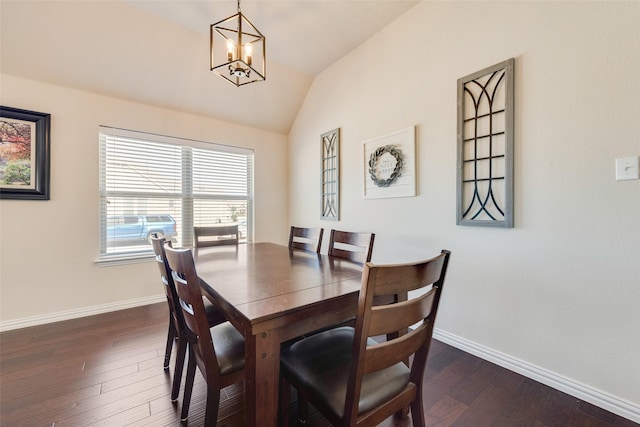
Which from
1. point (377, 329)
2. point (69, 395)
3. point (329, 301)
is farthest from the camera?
point (69, 395)

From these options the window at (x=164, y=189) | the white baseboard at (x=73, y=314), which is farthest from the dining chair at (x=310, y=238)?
the white baseboard at (x=73, y=314)

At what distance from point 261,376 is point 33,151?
317 cm

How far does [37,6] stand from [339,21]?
2536 mm

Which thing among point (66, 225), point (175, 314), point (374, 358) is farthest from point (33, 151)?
point (374, 358)

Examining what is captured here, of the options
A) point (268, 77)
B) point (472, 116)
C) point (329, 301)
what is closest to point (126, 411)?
point (329, 301)

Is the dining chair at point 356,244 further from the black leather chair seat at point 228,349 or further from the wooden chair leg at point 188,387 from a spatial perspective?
the wooden chair leg at point 188,387

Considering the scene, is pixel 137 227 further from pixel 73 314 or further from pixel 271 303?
pixel 271 303

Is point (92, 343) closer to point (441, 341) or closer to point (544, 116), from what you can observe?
point (441, 341)

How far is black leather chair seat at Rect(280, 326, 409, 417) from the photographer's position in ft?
3.04

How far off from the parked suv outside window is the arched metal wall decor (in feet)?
10.2

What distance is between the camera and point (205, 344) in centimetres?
108

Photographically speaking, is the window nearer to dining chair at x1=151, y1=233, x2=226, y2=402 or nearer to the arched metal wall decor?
dining chair at x1=151, y1=233, x2=226, y2=402

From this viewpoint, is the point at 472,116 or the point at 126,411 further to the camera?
the point at 472,116

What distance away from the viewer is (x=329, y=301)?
1055mm
